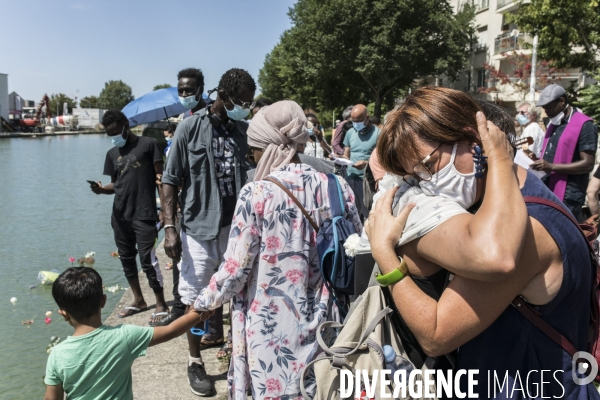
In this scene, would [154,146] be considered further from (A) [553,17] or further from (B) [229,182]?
(A) [553,17]

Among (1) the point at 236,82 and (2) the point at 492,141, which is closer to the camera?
(2) the point at 492,141

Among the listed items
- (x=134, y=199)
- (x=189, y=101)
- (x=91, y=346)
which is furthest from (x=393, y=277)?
(x=134, y=199)

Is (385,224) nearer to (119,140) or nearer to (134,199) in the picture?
(134,199)

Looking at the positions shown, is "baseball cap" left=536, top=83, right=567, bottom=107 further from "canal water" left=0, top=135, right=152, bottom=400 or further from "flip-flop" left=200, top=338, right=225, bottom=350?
"canal water" left=0, top=135, right=152, bottom=400

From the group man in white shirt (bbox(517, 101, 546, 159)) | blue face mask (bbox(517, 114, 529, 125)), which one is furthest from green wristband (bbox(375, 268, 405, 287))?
blue face mask (bbox(517, 114, 529, 125))

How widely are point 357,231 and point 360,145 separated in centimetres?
578

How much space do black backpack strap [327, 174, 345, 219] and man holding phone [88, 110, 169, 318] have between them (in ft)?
10.5

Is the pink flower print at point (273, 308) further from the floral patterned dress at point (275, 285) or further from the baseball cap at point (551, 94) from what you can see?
the baseball cap at point (551, 94)

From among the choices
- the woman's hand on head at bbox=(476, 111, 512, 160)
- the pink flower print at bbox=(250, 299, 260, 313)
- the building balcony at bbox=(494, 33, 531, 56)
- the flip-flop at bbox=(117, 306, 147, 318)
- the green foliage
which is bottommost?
the flip-flop at bbox=(117, 306, 147, 318)

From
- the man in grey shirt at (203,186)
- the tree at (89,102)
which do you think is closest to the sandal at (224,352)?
the man in grey shirt at (203,186)

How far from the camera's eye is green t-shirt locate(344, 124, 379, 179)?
8055 millimetres

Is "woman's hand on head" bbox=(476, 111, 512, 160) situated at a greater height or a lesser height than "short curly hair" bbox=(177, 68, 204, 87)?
lesser

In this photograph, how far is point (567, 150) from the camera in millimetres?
5203

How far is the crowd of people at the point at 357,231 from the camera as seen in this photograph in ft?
4.75
